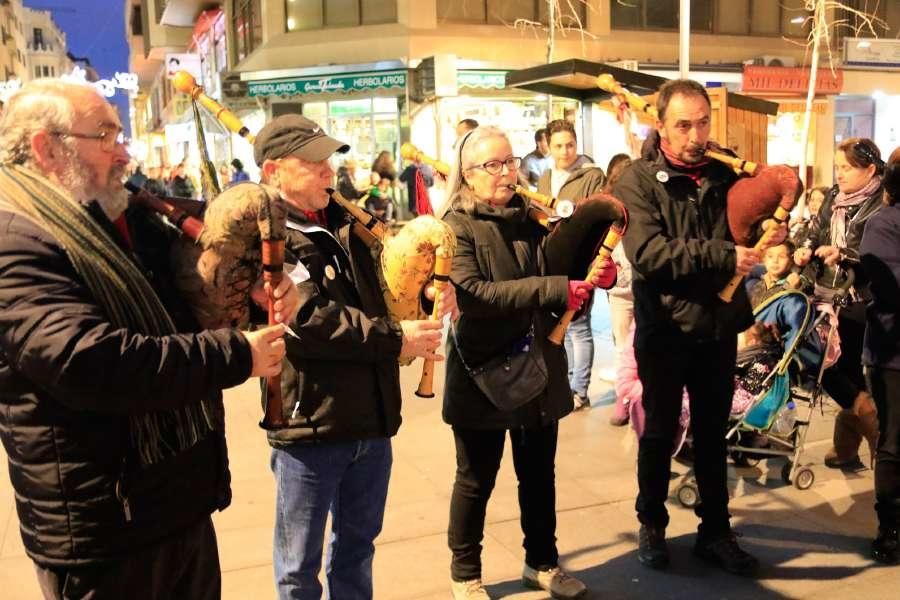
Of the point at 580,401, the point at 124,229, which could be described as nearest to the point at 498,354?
the point at 124,229

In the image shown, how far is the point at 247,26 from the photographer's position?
22078 mm

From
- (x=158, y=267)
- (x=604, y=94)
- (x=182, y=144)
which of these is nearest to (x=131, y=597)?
(x=158, y=267)

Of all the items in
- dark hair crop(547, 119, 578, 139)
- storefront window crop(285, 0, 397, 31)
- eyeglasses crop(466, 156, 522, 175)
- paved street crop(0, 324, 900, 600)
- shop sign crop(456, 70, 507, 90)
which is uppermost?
storefront window crop(285, 0, 397, 31)

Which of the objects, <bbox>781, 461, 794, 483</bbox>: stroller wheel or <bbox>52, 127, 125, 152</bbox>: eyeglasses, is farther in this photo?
<bbox>781, 461, 794, 483</bbox>: stroller wheel

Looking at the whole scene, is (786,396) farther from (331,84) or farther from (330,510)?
(331,84)

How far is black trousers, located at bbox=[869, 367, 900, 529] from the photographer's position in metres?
3.66

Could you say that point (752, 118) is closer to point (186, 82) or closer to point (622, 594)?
point (622, 594)

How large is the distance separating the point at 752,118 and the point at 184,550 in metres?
7.83

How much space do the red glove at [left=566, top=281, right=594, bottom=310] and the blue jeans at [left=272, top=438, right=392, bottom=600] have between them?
0.86 metres

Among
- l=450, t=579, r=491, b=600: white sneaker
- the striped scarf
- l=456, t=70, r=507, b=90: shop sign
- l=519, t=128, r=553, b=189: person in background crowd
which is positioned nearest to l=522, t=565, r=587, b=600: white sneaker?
l=450, t=579, r=491, b=600: white sneaker

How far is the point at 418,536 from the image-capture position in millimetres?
4133

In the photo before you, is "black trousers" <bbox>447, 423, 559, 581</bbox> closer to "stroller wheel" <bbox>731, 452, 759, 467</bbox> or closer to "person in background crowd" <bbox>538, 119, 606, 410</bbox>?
"stroller wheel" <bbox>731, 452, 759, 467</bbox>

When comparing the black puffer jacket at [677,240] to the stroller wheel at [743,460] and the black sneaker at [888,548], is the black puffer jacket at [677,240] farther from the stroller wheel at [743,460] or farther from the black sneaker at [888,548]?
the stroller wheel at [743,460]

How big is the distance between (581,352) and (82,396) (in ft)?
15.3
